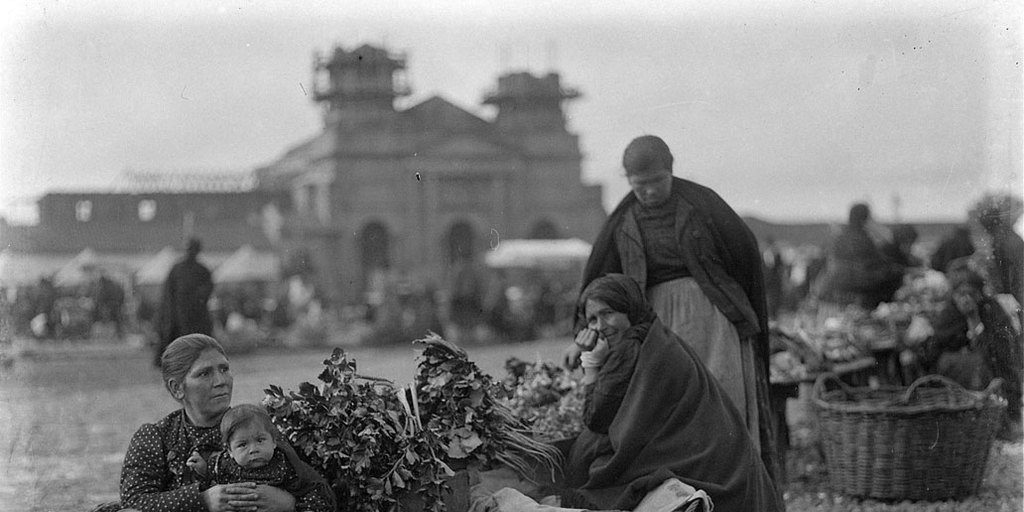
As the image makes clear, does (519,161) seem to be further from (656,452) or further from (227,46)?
(656,452)

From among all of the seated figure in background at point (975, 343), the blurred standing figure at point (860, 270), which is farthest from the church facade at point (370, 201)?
the seated figure in background at point (975, 343)

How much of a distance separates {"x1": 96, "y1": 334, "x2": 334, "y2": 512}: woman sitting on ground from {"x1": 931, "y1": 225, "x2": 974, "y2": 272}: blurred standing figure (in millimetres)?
8876

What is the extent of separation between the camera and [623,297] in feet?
16.4

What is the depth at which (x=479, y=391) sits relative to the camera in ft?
15.8

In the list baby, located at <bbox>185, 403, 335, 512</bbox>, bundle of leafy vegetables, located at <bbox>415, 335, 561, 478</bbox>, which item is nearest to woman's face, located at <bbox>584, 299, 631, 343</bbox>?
bundle of leafy vegetables, located at <bbox>415, 335, 561, 478</bbox>

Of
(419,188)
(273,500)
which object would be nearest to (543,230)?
(419,188)

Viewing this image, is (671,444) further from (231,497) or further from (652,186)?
(231,497)

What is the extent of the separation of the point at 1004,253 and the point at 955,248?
135 inches

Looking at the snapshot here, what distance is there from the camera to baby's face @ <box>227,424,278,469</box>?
3967mm

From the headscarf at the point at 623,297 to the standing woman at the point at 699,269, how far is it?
2.24ft

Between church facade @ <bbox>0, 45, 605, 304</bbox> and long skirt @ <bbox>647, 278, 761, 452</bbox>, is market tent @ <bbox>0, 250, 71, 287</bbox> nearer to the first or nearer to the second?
church facade @ <bbox>0, 45, 605, 304</bbox>


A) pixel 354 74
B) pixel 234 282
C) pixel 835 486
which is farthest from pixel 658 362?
pixel 354 74

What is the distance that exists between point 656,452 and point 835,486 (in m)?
2.78

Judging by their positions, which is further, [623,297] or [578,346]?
[578,346]
